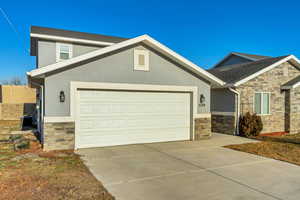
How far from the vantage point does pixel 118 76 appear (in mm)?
8148

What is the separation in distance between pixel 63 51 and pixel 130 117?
21.2 ft

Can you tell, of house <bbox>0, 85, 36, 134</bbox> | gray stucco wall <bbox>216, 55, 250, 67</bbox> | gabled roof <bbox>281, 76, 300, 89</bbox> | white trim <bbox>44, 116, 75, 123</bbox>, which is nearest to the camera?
white trim <bbox>44, 116, 75, 123</bbox>

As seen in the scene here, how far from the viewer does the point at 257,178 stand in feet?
15.4

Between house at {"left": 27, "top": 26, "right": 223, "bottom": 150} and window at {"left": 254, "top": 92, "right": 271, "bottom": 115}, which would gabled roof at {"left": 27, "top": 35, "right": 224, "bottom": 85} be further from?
window at {"left": 254, "top": 92, "right": 271, "bottom": 115}

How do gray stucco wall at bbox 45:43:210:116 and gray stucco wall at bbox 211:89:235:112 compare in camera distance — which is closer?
gray stucco wall at bbox 45:43:210:116

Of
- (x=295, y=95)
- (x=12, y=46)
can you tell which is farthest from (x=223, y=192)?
(x=12, y=46)

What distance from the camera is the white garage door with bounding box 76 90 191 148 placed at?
7.78 metres

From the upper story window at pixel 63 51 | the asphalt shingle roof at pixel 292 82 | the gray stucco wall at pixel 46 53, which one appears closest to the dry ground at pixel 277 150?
the asphalt shingle roof at pixel 292 82

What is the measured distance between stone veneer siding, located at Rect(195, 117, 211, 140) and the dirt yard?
18.5ft

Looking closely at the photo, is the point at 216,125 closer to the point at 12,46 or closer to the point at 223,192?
the point at 223,192

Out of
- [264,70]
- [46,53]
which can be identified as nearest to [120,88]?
[46,53]

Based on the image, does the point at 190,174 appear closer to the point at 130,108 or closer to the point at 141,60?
the point at 130,108

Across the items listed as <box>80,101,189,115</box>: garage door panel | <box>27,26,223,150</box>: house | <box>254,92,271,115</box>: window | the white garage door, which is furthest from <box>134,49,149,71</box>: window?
<box>254,92,271,115</box>: window

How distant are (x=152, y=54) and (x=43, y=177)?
6.13 meters
